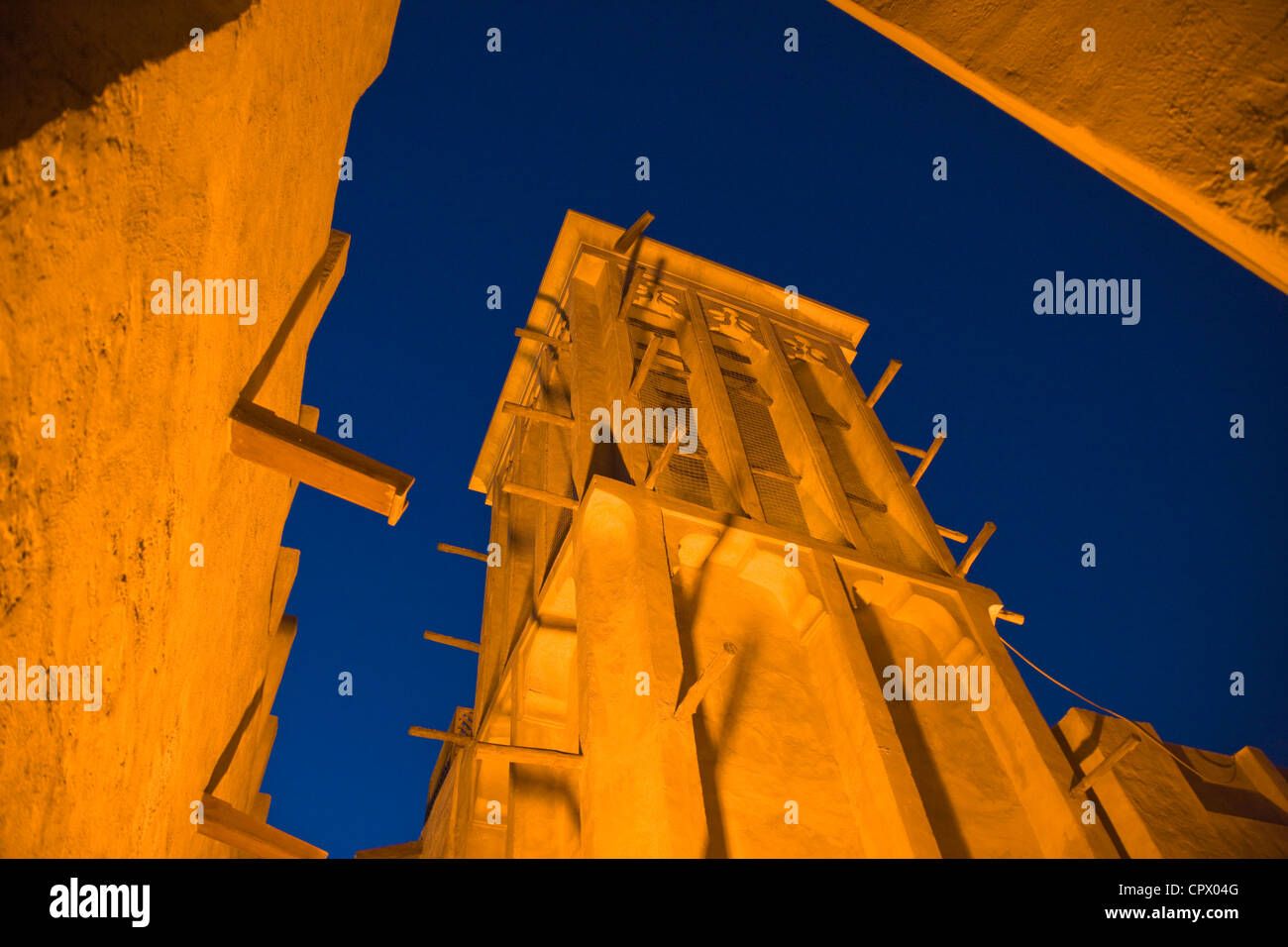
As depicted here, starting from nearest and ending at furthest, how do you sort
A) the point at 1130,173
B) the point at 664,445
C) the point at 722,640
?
the point at 1130,173 → the point at 722,640 → the point at 664,445

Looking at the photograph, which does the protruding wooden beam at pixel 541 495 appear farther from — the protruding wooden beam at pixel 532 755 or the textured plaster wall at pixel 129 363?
the textured plaster wall at pixel 129 363

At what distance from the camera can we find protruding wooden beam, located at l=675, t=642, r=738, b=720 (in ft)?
23.3

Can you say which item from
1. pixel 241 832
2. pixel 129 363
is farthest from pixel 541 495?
pixel 129 363

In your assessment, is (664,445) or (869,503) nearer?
(664,445)

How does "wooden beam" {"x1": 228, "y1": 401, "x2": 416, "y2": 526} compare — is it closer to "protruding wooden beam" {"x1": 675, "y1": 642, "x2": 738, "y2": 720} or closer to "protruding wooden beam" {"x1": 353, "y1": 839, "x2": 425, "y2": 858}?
"protruding wooden beam" {"x1": 675, "y1": 642, "x2": 738, "y2": 720}

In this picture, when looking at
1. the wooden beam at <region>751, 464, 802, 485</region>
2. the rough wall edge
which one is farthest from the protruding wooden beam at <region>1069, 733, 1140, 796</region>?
the rough wall edge

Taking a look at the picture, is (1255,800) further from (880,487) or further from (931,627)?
(880,487)

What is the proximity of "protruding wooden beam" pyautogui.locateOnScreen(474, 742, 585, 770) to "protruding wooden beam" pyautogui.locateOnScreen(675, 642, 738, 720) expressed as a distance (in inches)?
46.2

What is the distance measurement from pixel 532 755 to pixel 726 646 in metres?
2.32

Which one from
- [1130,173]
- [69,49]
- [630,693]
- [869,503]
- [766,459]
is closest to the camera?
[69,49]

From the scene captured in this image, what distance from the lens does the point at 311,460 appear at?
420cm

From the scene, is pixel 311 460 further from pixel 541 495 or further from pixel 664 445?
pixel 664 445

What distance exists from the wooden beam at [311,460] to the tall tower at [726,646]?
3.54 meters
